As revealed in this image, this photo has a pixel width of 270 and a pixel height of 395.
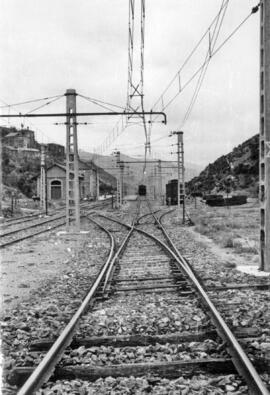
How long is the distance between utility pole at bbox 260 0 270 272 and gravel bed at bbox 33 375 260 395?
5529mm

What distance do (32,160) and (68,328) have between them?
9031 centimetres

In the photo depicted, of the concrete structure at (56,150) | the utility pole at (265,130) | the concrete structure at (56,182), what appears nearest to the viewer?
the utility pole at (265,130)

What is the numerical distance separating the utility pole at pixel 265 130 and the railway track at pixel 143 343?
6.59 ft

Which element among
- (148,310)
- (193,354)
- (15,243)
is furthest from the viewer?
(15,243)

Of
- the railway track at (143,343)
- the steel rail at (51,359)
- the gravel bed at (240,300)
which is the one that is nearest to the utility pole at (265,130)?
the gravel bed at (240,300)

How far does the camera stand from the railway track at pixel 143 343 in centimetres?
446

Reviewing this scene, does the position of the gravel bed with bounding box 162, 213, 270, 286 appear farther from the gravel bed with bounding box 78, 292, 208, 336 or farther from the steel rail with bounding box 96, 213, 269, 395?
the steel rail with bounding box 96, 213, 269, 395

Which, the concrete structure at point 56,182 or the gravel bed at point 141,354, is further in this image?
the concrete structure at point 56,182

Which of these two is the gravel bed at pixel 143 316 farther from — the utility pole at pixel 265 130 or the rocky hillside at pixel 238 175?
the rocky hillside at pixel 238 175

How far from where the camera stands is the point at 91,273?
1058 centimetres

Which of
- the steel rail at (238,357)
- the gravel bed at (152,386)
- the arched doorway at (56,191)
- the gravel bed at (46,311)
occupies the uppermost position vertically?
the arched doorway at (56,191)

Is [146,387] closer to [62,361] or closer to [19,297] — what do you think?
[62,361]

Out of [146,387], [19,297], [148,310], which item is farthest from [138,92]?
[146,387]

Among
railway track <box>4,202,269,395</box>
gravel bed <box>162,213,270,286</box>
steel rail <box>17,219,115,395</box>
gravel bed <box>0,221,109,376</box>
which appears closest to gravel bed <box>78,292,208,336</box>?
railway track <box>4,202,269,395</box>
